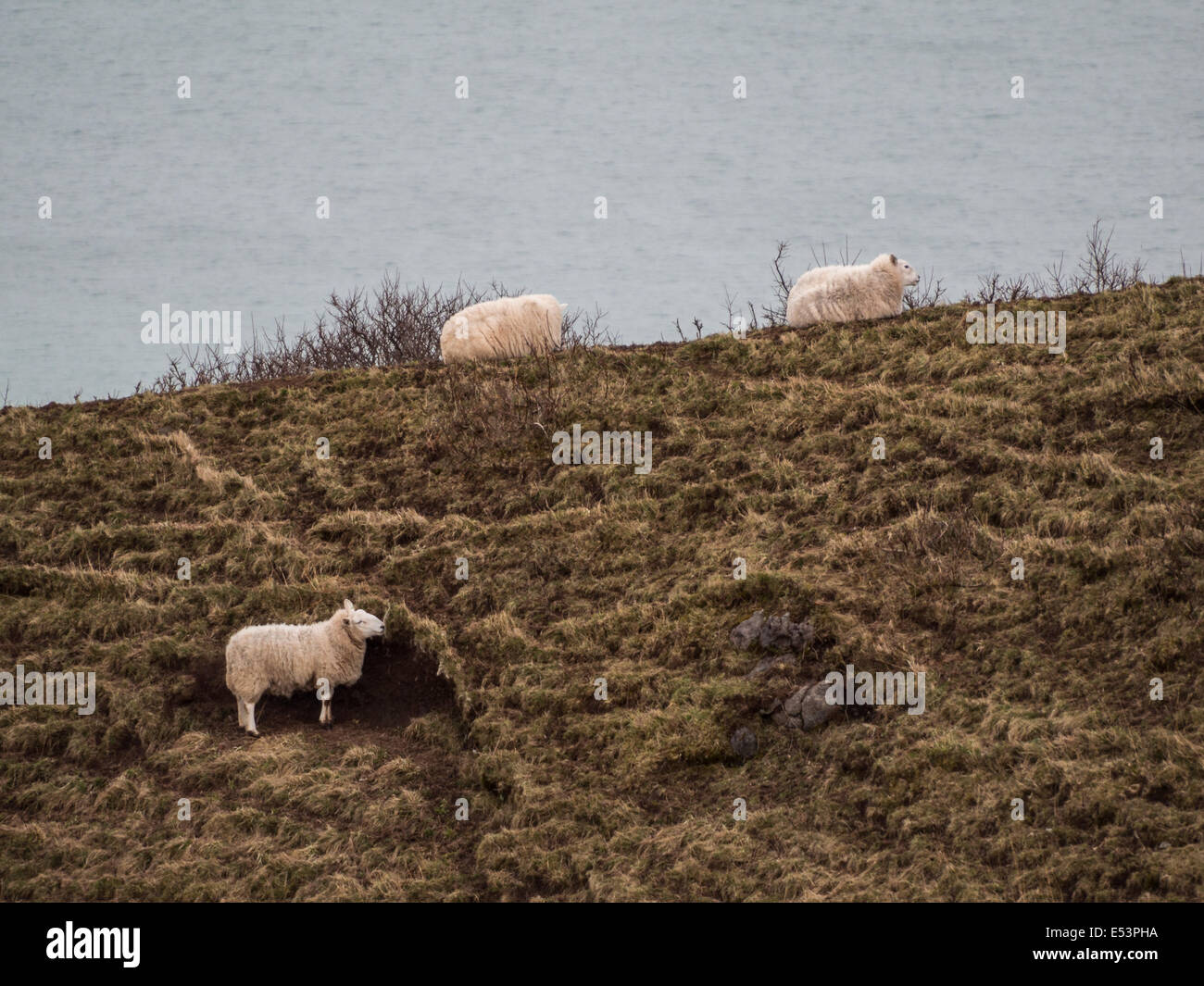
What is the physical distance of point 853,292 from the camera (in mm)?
19984

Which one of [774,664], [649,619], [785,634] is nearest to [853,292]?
[649,619]

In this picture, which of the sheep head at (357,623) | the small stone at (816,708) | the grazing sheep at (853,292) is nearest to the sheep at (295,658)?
the sheep head at (357,623)

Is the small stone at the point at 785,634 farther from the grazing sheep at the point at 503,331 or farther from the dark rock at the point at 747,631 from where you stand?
the grazing sheep at the point at 503,331

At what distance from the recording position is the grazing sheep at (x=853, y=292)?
781 inches

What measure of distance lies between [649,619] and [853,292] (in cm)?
765

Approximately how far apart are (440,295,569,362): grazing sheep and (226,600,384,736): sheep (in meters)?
7.26

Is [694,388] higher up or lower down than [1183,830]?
higher up

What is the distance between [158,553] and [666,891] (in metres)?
8.68

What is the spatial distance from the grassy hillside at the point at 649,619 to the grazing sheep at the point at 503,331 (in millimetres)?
471

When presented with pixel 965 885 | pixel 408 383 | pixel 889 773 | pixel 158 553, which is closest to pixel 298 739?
pixel 158 553

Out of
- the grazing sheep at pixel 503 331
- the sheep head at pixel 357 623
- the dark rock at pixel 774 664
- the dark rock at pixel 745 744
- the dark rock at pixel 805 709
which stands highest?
the grazing sheep at pixel 503 331

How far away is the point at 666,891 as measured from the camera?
11094 millimetres

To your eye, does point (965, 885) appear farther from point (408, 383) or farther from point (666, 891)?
point (408, 383)

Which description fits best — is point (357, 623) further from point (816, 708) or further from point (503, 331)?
point (503, 331)
